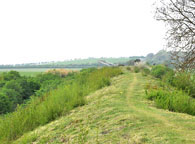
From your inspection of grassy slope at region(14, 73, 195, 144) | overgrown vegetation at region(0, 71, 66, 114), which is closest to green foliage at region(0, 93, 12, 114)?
overgrown vegetation at region(0, 71, 66, 114)

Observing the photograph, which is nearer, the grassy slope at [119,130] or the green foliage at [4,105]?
the grassy slope at [119,130]

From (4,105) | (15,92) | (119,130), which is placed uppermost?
(119,130)

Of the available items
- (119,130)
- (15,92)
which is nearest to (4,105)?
(15,92)

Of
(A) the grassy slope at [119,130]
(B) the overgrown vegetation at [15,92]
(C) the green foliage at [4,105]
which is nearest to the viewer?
(A) the grassy slope at [119,130]

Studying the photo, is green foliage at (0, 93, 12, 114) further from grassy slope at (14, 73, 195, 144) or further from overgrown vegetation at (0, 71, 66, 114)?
grassy slope at (14, 73, 195, 144)

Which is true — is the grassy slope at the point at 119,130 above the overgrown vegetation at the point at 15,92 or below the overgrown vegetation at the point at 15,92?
above

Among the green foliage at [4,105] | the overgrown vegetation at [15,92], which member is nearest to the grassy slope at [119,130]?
the overgrown vegetation at [15,92]

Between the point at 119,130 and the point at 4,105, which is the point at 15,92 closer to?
the point at 4,105

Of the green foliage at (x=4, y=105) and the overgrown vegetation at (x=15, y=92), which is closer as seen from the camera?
the green foliage at (x=4, y=105)

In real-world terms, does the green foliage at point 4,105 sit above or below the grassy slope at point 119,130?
below

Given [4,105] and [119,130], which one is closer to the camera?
[119,130]

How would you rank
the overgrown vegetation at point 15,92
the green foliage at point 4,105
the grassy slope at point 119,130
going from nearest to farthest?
the grassy slope at point 119,130 < the green foliage at point 4,105 < the overgrown vegetation at point 15,92

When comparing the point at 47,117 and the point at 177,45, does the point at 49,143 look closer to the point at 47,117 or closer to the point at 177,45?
the point at 47,117

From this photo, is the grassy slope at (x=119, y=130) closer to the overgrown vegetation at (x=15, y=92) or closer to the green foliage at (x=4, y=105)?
the overgrown vegetation at (x=15, y=92)
